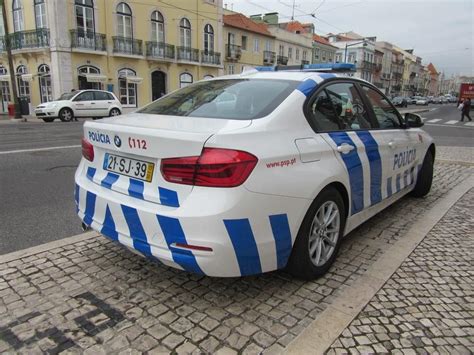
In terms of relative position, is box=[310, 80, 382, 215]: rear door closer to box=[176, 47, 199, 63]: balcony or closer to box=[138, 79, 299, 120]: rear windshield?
box=[138, 79, 299, 120]: rear windshield

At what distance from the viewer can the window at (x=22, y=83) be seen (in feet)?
92.6

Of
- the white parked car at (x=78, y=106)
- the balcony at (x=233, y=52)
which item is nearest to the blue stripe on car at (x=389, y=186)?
the white parked car at (x=78, y=106)

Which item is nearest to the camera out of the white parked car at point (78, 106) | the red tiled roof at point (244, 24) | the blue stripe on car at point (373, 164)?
the blue stripe on car at point (373, 164)

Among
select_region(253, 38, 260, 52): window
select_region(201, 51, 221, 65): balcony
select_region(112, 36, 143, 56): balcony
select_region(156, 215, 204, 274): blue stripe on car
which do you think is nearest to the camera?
select_region(156, 215, 204, 274): blue stripe on car

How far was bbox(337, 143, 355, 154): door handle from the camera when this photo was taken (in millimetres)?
3113

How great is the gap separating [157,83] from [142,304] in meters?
31.7

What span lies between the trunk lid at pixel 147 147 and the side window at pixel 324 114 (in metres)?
0.70

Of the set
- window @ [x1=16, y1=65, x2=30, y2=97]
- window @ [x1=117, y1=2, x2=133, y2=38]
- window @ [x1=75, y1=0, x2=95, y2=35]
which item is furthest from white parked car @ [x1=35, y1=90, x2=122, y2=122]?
window @ [x1=117, y1=2, x2=133, y2=38]

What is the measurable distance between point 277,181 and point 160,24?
32113mm

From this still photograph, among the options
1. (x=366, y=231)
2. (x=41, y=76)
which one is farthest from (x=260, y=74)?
(x=41, y=76)

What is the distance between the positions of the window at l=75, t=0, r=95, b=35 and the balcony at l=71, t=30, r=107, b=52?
8.9 inches

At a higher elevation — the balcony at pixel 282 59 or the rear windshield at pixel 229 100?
the balcony at pixel 282 59

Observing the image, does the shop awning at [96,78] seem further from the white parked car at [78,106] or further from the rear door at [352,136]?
the rear door at [352,136]

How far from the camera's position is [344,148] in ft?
10.4
